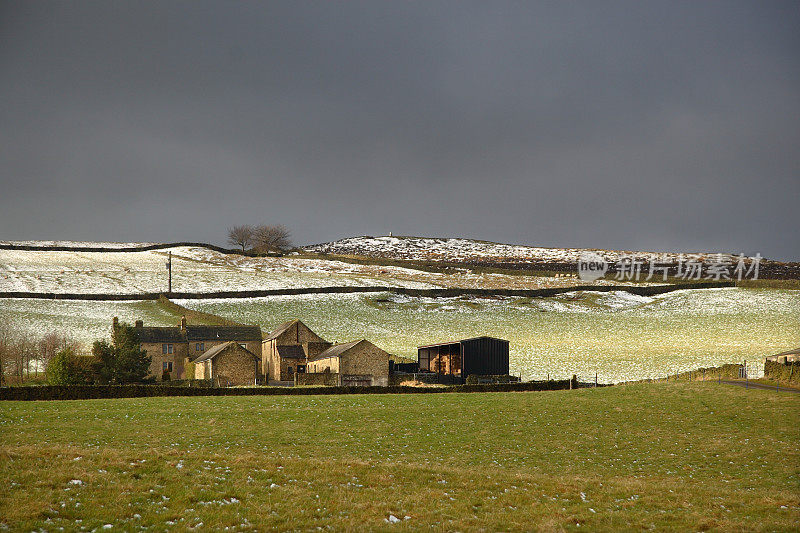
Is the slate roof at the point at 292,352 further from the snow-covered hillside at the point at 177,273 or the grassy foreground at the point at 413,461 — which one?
the snow-covered hillside at the point at 177,273

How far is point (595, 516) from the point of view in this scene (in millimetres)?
17312

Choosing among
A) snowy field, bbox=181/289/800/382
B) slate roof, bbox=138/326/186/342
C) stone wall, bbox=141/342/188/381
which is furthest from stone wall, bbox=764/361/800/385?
slate roof, bbox=138/326/186/342

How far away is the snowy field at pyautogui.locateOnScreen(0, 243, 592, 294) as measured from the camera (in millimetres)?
113562

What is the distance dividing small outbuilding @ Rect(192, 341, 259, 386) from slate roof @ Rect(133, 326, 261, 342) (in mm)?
10151

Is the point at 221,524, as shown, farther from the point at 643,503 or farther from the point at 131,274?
the point at 131,274

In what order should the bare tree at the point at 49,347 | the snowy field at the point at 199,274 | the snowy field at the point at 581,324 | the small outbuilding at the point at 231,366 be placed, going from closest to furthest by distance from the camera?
the small outbuilding at the point at 231,366 < the bare tree at the point at 49,347 < the snowy field at the point at 581,324 < the snowy field at the point at 199,274

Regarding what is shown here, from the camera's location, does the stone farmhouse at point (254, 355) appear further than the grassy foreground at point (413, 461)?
Yes

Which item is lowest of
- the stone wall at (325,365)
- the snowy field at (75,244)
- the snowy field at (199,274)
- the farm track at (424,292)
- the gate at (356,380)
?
the gate at (356,380)

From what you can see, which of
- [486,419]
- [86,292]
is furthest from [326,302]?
[486,419]

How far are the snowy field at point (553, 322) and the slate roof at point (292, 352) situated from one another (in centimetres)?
1167

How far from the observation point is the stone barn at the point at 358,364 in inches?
2601

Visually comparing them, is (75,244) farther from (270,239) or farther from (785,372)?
(785,372)

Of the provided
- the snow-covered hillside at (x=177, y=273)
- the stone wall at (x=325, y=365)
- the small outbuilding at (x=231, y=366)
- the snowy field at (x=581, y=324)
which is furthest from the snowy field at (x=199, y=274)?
the small outbuilding at (x=231, y=366)

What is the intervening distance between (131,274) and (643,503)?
→ 119 m
